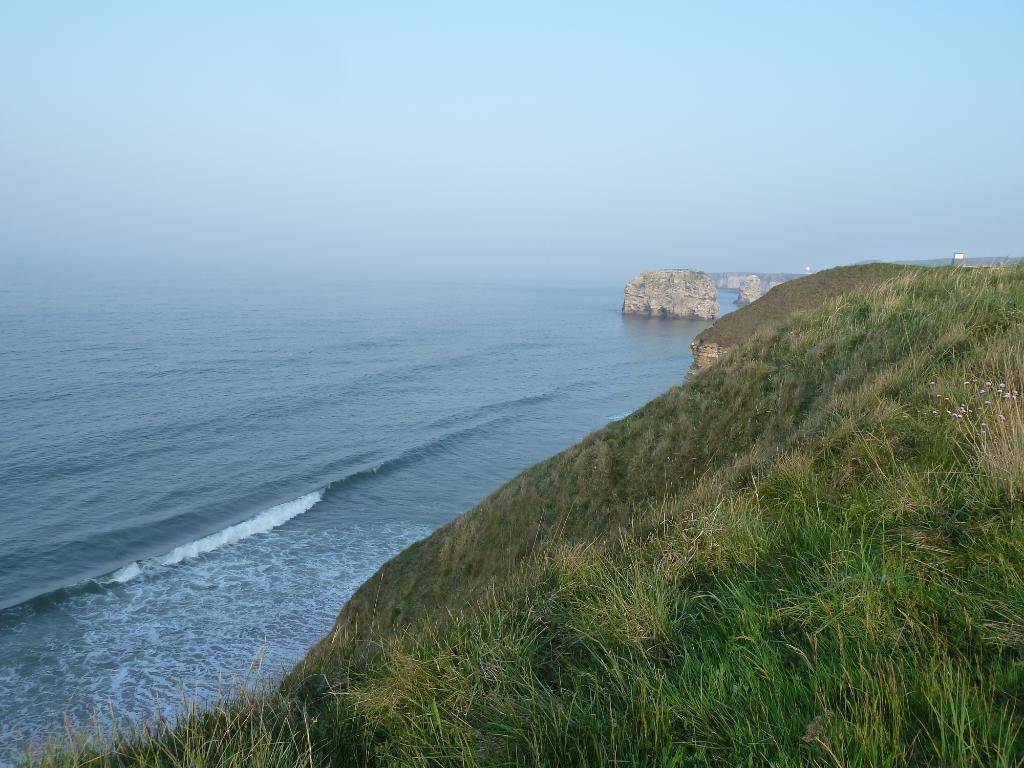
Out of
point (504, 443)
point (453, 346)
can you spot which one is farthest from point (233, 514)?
point (453, 346)

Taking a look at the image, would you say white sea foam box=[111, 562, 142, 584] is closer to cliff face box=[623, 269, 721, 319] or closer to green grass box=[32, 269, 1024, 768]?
green grass box=[32, 269, 1024, 768]

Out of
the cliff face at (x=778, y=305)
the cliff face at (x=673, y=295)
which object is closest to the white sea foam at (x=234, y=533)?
the cliff face at (x=778, y=305)

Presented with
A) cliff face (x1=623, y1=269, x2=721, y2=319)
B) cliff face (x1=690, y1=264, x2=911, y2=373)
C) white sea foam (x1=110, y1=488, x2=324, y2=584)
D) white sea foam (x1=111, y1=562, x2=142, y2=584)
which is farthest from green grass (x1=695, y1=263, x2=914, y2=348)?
cliff face (x1=623, y1=269, x2=721, y2=319)

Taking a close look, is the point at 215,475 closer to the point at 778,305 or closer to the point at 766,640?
the point at 778,305

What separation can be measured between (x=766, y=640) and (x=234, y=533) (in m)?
29.5

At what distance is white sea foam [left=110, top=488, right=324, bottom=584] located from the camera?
2459 centimetres

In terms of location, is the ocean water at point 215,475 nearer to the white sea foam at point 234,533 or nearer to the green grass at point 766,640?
the white sea foam at point 234,533

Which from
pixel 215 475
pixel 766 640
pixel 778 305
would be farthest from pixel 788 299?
pixel 766 640

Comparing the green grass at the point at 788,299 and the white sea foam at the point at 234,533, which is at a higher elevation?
the green grass at the point at 788,299

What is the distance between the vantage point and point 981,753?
2129 mm

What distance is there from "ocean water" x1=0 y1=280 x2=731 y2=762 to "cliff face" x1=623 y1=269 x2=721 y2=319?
7655 centimetres

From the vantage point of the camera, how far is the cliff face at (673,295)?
505ft

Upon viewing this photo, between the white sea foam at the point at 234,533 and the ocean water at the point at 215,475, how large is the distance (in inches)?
3.8

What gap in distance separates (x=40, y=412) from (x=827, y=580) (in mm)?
50611
